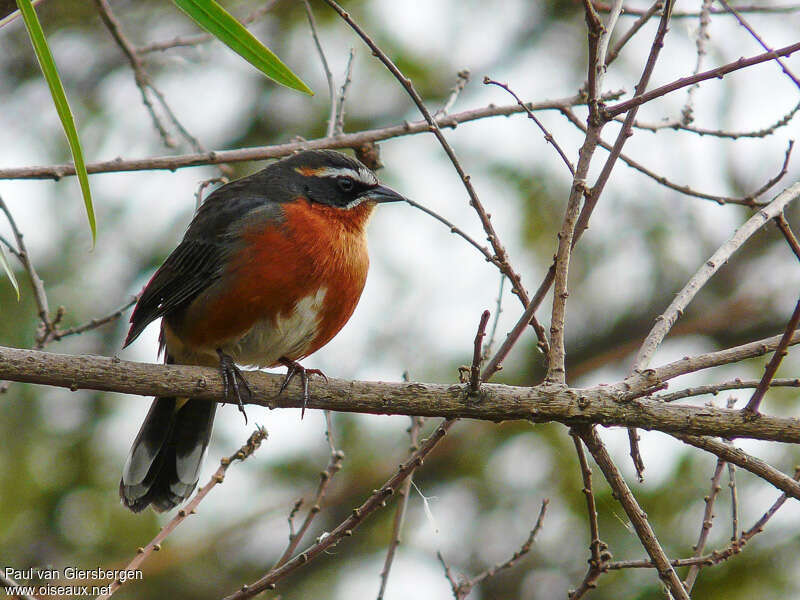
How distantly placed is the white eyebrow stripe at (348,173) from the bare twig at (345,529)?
2300mm

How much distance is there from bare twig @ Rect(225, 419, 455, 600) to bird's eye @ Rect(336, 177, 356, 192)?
228 cm

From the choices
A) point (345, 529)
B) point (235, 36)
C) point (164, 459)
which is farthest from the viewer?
point (164, 459)

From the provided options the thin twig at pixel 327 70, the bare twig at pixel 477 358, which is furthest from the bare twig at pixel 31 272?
the bare twig at pixel 477 358

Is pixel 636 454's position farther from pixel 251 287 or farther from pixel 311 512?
pixel 251 287

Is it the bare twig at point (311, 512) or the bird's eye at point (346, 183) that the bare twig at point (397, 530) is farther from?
the bird's eye at point (346, 183)

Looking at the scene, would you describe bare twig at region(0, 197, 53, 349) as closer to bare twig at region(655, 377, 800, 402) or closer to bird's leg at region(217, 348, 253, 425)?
bird's leg at region(217, 348, 253, 425)

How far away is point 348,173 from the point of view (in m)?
5.52

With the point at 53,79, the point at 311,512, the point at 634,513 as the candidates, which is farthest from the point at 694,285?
the point at 53,79

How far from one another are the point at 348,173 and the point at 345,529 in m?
2.62

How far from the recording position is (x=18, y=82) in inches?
352

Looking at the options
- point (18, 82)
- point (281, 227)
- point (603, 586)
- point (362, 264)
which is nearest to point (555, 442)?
point (603, 586)

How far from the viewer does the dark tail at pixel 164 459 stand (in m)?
5.31

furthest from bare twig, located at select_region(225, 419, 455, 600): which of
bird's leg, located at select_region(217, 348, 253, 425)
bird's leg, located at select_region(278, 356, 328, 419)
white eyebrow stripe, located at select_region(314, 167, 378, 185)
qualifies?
white eyebrow stripe, located at select_region(314, 167, 378, 185)

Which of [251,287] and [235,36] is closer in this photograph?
[235,36]
